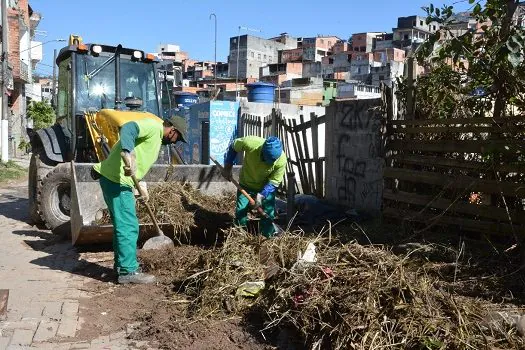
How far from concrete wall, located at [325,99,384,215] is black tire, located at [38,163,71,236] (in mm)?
3978

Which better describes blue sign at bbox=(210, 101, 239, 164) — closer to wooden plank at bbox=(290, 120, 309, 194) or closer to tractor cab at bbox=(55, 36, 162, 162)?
wooden plank at bbox=(290, 120, 309, 194)

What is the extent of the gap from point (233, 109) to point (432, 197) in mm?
7793

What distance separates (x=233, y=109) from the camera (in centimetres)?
1318

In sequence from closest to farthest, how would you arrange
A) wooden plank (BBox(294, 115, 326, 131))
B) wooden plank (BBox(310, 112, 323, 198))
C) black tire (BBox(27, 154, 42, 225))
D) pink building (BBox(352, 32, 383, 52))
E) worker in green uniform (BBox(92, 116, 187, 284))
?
1. worker in green uniform (BBox(92, 116, 187, 284))
2. black tire (BBox(27, 154, 42, 225))
3. wooden plank (BBox(294, 115, 326, 131))
4. wooden plank (BBox(310, 112, 323, 198))
5. pink building (BBox(352, 32, 383, 52))

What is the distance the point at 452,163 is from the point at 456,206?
→ 47 cm

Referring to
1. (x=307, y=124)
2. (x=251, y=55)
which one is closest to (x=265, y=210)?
(x=307, y=124)

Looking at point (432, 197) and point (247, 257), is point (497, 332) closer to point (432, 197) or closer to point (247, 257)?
point (247, 257)

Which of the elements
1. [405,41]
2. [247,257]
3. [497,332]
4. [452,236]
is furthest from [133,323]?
[405,41]

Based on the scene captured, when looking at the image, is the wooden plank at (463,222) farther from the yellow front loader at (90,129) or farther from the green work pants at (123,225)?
the green work pants at (123,225)

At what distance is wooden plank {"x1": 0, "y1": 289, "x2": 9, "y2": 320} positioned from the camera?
172 inches

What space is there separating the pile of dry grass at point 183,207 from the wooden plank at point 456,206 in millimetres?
2083

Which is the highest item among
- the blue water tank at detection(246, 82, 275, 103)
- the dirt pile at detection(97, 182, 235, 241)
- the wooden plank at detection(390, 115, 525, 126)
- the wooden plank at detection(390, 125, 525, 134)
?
the blue water tank at detection(246, 82, 275, 103)

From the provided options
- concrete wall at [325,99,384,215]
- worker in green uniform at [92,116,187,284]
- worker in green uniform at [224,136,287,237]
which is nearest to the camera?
worker in green uniform at [92,116,187,284]

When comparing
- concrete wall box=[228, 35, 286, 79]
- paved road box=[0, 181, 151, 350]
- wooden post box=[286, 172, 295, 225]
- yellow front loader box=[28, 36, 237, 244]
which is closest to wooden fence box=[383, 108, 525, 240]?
wooden post box=[286, 172, 295, 225]
